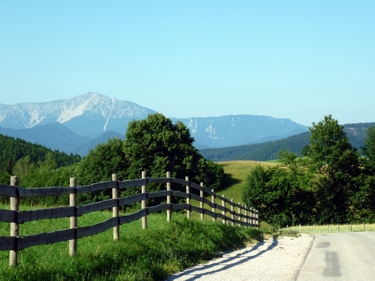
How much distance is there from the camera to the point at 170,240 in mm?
14102

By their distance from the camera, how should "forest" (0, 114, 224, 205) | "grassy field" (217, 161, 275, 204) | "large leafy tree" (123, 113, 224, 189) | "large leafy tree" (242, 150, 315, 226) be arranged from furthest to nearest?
1. "grassy field" (217, 161, 275, 204)
2. "large leafy tree" (242, 150, 315, 226)
3. "forest" (0, 114, 224, 205)
4. "large leafy tree" (123, 113, 224, 189)

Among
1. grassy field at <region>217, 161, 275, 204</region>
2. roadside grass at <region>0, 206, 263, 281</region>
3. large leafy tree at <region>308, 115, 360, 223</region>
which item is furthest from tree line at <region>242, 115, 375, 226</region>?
roadside grass at <region>0, 206, 263, 281</region>

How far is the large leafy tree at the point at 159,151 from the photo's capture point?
67375 millimetres

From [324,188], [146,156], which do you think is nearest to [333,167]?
[324,188]

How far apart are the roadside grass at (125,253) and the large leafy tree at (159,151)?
48833 millimetres

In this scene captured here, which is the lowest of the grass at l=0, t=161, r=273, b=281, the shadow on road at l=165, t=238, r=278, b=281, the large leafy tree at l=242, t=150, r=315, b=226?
the large leafy tree at l=242, t=150, r=315, b=226

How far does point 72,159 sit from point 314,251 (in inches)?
7128

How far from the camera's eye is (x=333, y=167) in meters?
82.4

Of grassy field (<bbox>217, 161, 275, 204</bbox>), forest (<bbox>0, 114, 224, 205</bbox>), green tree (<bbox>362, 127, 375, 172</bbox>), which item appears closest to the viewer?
forest (<bbox>0, 114, 224, 205</bbox>)

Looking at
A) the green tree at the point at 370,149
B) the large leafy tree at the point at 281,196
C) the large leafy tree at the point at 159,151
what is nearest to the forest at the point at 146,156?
the large leafy tree at the point at 159,151

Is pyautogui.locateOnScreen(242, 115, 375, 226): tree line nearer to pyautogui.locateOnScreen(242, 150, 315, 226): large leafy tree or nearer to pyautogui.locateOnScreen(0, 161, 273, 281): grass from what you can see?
pyautogui.locateOnScreen(242, 150, 315, 226): large leafy tree

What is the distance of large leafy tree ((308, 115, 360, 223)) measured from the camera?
8119 cm

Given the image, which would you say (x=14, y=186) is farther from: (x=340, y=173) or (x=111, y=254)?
(x=340, y=173)

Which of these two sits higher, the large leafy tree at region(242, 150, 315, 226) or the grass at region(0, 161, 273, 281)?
the grass at region(0, 161, 273, 281)
